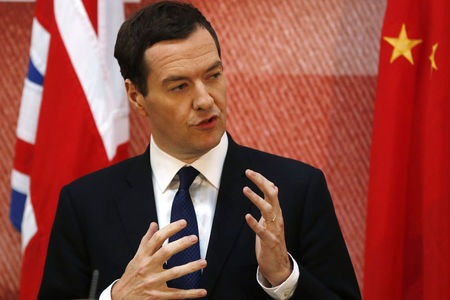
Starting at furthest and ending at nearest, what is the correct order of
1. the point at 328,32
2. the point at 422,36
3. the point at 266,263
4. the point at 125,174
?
the point at 328,32 → the point at 422,36 → the point at 125,174 → the point at 266,263

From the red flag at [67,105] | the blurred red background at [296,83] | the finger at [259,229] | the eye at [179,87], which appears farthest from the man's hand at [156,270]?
the blurred red background at [296,83]

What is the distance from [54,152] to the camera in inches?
86.5

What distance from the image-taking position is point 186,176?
1.49m

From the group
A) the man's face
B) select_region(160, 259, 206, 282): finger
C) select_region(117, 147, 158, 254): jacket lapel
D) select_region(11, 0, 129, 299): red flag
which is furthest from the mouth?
select_region(11, 0, 129, 299): red flag

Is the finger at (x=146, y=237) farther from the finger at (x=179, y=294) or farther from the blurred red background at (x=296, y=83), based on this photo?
the blurred red background at (x=296, y=83)

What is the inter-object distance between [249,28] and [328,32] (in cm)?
31

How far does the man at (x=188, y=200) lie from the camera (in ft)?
4.61

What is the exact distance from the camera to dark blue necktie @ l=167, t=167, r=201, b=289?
139 cm

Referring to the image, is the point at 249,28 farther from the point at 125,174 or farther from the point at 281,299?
the point at 281,299

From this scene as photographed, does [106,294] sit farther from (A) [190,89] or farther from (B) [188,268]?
(A) [190,89]

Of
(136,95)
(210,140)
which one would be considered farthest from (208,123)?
(136,95)

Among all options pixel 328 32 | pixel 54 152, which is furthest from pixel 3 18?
pixel 328 32

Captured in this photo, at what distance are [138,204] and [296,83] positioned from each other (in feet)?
3.65

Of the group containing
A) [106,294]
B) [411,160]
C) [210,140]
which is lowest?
[411,160]
